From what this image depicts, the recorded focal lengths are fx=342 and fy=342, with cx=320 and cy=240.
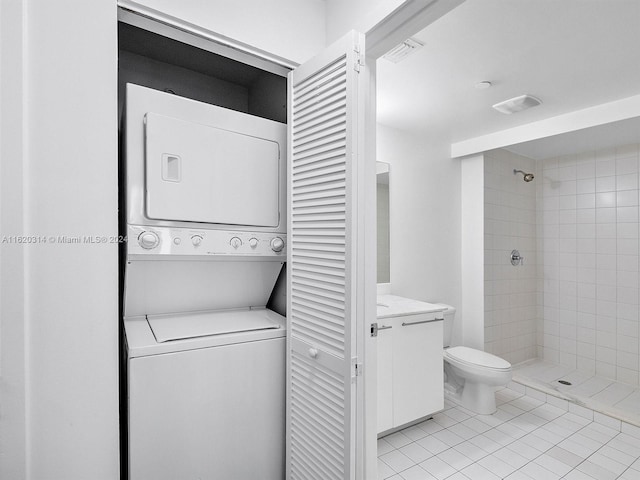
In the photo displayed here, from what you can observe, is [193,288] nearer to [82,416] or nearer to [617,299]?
[82,416]

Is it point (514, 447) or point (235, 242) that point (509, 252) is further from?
point (235, 242)

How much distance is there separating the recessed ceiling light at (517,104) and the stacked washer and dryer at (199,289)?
1.80 meters

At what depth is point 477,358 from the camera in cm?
280

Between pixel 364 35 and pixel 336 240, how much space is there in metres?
0.79

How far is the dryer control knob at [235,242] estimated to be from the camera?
5.18 ft

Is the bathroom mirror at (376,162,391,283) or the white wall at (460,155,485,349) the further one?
the white wall at (460,155,485,349)

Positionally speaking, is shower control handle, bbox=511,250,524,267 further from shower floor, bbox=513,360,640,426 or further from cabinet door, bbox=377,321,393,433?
cabinet door, bbox=377,321,393,433

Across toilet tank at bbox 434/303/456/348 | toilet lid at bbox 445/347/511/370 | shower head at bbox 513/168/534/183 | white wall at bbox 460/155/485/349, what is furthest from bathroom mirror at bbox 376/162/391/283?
shower head at bbox 513/168/534/183

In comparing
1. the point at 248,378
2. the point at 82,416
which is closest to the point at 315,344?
the point at 248,378

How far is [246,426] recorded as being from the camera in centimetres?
149

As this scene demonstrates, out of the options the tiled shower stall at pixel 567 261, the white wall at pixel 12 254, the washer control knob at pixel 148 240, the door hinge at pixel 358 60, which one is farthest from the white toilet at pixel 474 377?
the white wall at pixel 12 254

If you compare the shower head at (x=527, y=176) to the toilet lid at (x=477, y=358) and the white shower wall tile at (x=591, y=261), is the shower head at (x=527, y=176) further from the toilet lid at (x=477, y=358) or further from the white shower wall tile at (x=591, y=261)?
the toilet lid at (x=477, y=358)

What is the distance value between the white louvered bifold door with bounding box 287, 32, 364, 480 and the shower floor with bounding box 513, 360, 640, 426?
8.46 feet

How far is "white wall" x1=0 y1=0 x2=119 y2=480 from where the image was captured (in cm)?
94
